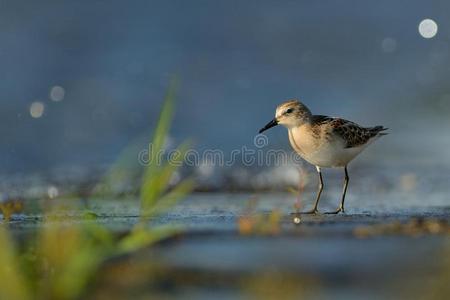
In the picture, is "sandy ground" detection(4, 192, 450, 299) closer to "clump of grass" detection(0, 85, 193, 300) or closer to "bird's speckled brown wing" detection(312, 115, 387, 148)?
"clump of grass" detection(0, 85, 193, 300)

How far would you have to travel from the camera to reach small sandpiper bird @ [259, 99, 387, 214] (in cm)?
882

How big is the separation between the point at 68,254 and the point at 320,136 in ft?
15.8

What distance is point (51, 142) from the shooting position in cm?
1496

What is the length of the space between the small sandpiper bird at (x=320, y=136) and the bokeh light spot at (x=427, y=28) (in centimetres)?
1203

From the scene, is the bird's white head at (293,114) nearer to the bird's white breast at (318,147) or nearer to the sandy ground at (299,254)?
the bird's white breast at (318,147)

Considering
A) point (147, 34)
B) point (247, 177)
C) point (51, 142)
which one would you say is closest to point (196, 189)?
point (247, 177)

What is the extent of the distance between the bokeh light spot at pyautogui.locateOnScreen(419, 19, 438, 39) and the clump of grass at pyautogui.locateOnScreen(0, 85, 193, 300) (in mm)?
15945

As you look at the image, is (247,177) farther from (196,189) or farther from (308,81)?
(308,81)


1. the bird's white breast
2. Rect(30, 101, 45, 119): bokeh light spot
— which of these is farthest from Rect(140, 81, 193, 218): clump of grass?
Rect(30, 101, 45, 119): bokeh light spot

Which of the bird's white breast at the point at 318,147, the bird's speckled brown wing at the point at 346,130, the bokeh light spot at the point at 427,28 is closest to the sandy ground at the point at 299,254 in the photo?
the bird's white breast at the point at 318,147

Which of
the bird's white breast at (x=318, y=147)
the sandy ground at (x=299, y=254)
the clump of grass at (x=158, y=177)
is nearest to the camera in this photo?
the sandy ground at (x=299, y=254)

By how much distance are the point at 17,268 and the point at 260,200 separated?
5710mm

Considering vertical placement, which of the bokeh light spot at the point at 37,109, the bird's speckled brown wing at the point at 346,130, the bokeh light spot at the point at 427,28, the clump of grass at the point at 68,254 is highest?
the bokeh light spot at the point at 427,28

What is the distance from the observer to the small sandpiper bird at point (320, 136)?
8.82 metres
